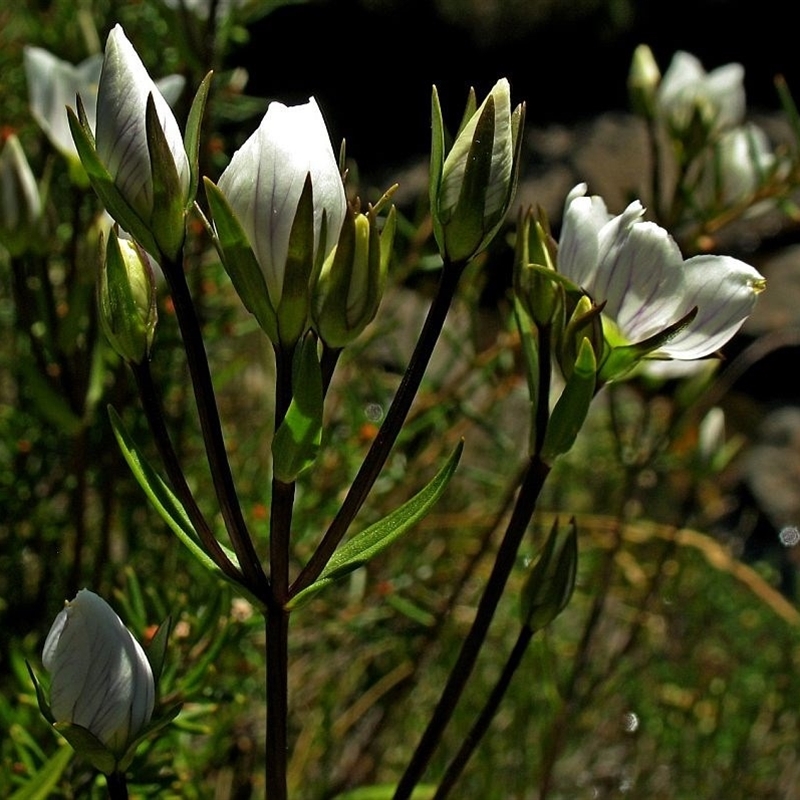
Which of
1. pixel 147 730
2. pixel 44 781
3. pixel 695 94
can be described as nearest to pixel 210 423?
pixel 147 730

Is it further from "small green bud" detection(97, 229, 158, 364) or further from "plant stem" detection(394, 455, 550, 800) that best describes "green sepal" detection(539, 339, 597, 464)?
"small green bud" detection(97, 229, 158, 364)

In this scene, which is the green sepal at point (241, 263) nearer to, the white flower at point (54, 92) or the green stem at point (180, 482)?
the green stem at point (180, 482)

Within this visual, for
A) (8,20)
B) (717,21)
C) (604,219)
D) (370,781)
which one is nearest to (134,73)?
(604,219)

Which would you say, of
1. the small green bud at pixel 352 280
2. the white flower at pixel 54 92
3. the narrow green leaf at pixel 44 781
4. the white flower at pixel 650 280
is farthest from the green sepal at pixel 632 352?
the white flower at pixel 54 92

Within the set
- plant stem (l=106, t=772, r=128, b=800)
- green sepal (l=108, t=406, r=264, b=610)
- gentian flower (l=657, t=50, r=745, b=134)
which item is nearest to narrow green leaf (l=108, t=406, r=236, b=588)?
green sepal (l=108, t=406, r=264, b=610)

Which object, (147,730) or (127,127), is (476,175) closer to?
(127,127)

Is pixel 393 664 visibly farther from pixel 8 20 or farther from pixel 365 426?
pixel 8 20
